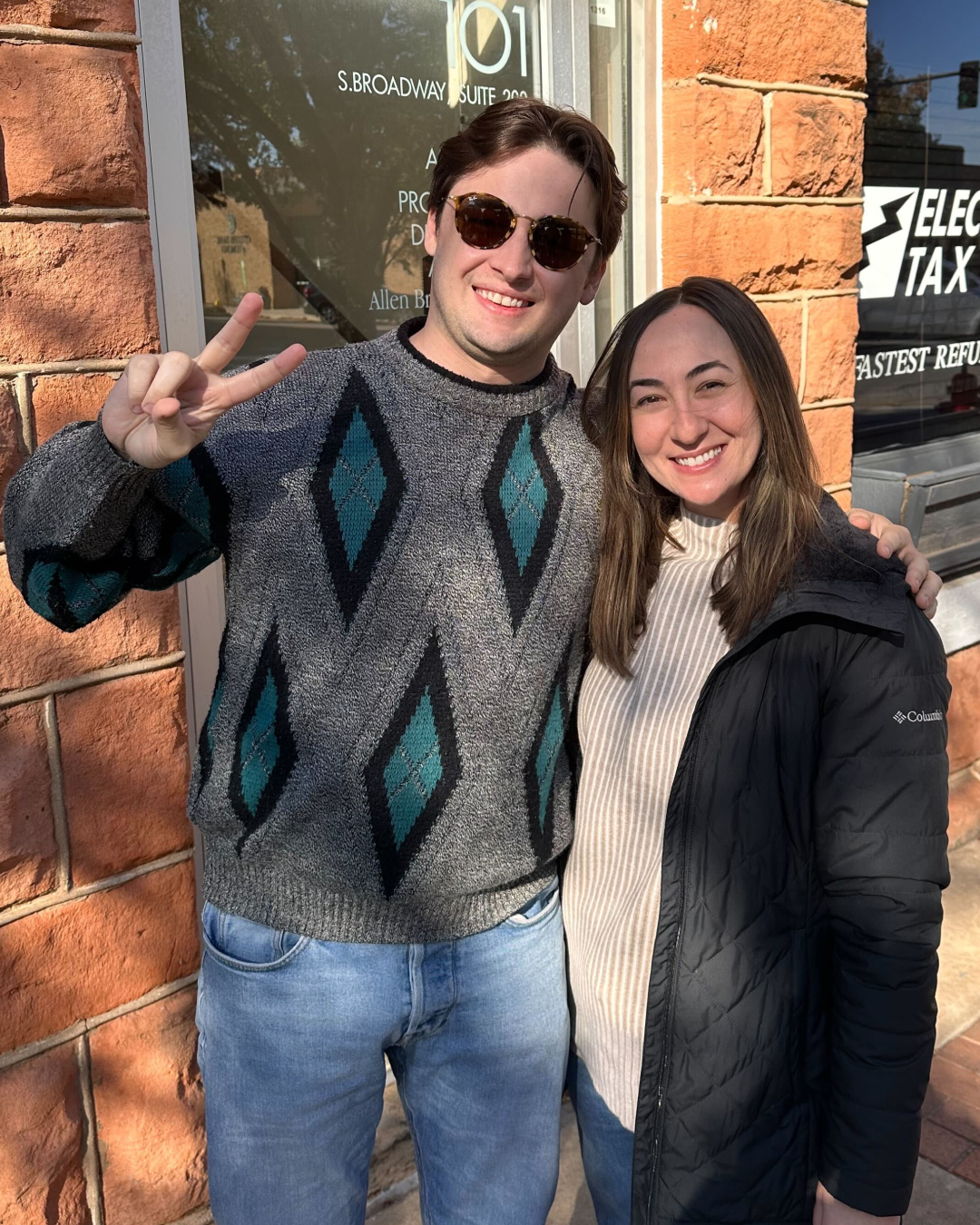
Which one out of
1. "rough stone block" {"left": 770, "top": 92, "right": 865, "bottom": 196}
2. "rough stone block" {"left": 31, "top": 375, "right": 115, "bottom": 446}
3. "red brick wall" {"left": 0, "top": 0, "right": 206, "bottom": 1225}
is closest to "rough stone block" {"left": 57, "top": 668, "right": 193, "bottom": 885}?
"red brick wall" {"left": 0, "top": 0, "right": 206, "bottom": 1225}

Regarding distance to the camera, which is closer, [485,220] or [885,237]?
[485,220]

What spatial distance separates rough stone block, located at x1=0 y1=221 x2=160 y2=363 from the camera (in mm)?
2008

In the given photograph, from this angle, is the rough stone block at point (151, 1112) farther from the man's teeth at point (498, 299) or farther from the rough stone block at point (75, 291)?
the man's teeth at point (498, 299)

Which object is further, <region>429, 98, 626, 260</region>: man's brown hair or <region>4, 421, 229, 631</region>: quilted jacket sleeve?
<region>429, 98, 626, 260</region>: man's brown hair

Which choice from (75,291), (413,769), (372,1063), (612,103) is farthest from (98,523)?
(612,103)

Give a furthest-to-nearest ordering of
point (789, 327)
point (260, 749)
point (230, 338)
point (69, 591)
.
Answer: point (789, 327) < point (260, 749) < point (69, 591) < point (230, 338)

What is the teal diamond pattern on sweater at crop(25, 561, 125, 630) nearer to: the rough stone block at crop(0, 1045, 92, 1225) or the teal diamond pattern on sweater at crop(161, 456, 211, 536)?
the teal diamond pattern on sweater at crop(161, 456, 211, 536)

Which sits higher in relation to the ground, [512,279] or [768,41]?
[768,41]

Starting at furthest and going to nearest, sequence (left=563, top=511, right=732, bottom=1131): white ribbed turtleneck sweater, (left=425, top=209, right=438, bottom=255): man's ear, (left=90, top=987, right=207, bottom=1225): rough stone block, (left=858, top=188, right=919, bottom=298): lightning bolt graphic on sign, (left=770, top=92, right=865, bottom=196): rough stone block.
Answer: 1. (left=858, top=188, right=919, bottom=298): lightning bolt graphic on sign
2. (left=770, top=92, right=865, bottom=196): rough stone block
3. (left=90, top=987, right=207, bottom=1225): rough stone block
4. (left=425, top=209, right=438, bottom=255): man's ear
5. (left=563, top=511, right=732, bottom=1131): white ribbed turtleneck sweater

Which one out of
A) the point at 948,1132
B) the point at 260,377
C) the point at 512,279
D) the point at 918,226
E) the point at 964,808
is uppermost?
the point at 918,226

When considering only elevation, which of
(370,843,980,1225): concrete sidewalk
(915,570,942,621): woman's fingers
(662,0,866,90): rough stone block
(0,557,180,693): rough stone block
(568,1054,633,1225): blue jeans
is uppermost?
(662,0,866,90): rough stone block

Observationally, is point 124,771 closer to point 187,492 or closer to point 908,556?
point 187,492

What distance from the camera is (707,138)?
3184 mm

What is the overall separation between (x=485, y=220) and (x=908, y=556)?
2.69 ft
